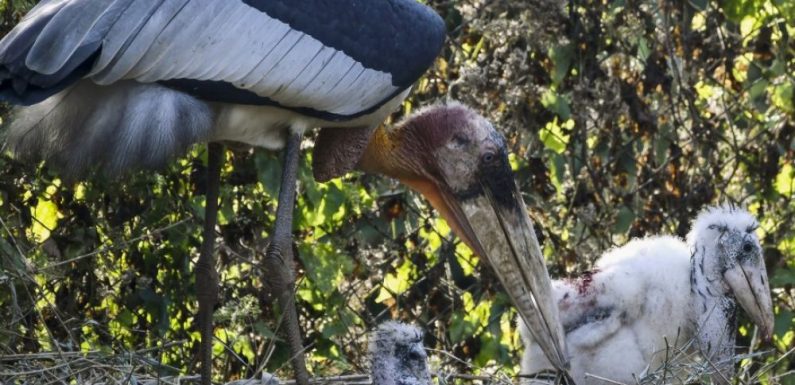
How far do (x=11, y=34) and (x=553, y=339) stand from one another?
1.74 m

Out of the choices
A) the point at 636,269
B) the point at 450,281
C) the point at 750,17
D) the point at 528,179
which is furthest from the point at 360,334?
the point at 750,17

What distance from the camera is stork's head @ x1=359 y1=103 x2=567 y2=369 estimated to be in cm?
527

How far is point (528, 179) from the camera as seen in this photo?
602cm

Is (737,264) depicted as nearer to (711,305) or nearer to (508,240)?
(711,305)

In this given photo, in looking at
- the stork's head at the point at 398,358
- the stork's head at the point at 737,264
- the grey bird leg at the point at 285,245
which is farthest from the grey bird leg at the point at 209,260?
the stork's head at the point at 737,264

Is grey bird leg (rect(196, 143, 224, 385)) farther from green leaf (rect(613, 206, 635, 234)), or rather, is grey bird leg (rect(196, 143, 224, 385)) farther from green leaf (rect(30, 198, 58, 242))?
green leaf (rect(613, 206, 635, 234))

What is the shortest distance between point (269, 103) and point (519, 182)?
5.05ft

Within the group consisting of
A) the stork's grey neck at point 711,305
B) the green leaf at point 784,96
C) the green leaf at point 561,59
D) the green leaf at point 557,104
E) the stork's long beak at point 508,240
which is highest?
the green leaf at point 561,59

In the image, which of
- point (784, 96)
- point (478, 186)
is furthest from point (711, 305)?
point (784, 96)

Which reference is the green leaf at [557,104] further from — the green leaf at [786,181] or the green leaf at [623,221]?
the green leaf at [786,181]

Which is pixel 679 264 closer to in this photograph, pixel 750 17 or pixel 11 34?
pixel 750 17

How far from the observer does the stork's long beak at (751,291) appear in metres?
4.98

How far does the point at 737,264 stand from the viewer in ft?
16.3

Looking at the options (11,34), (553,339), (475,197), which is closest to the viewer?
(11,34)
